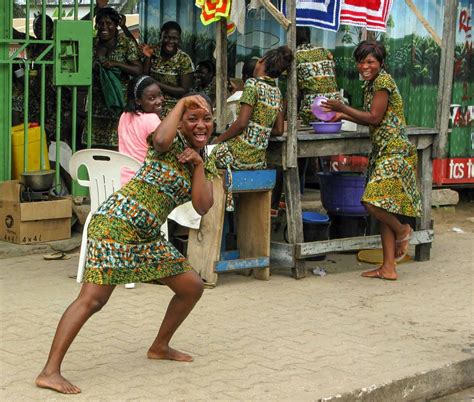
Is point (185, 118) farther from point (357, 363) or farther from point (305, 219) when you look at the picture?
point (305, 219)

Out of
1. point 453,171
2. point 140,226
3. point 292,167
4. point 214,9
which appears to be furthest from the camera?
point 453,171

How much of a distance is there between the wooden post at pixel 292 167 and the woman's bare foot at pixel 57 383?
3204 millimetres

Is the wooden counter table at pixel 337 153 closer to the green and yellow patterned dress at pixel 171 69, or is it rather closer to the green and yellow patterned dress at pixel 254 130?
the green and yellow patterned dress at pixel 254 130

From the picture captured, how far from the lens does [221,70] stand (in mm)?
8156

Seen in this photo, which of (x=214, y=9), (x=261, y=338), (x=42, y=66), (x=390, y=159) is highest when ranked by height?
(x=214, y=9)

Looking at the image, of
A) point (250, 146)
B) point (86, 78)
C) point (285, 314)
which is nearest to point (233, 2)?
point (250, 146)

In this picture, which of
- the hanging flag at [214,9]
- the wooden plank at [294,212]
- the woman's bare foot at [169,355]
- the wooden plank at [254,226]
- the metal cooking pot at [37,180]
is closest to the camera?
the woman's bare foot at [169,355]

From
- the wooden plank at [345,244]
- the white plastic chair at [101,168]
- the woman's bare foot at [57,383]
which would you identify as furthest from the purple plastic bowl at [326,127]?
the woman's bare foot at [57,383]

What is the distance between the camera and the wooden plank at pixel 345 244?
7832 millimetres

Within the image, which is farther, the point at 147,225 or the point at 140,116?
the point at 140,116

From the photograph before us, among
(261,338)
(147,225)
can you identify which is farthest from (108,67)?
(147,225)

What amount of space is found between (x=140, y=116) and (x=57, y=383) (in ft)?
8.95

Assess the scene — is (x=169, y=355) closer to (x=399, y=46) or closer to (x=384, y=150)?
(x=384, y=150)

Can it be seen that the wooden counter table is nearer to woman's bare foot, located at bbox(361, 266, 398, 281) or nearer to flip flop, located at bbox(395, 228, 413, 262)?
flip flop, located at bbox(395, 228, 413, 262)
